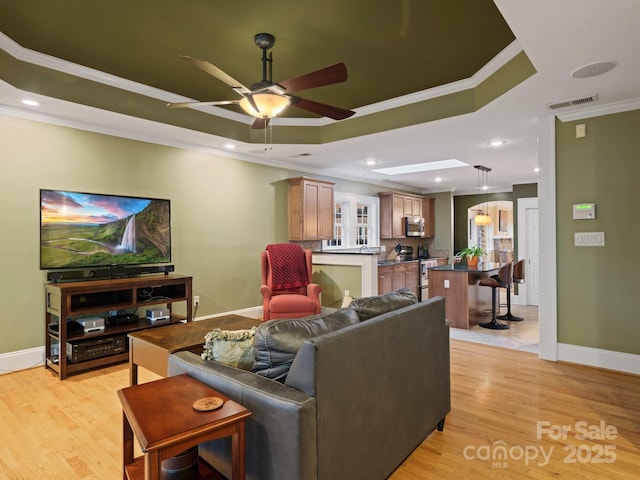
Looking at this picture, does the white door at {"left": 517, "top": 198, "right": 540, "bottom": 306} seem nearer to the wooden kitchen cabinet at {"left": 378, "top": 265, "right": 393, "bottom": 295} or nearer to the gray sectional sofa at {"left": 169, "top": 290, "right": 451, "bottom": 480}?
the wooden kitchen cabinet at {"left": 378, "top": 265, "right": 393, "bottom": 295}

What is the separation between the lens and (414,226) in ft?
28.2

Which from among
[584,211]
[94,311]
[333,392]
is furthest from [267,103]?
[584,211]

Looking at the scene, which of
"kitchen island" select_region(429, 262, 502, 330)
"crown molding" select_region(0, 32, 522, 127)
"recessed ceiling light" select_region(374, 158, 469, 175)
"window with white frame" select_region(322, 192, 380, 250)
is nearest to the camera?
"crown molding" select_region(0, 32, 522, 127)

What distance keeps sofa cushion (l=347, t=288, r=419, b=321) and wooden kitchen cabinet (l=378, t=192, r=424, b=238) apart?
5.88 metres

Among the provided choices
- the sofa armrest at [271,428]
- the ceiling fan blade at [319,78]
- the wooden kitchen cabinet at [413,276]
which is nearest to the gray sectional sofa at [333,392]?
the sofa armrest at [271,428]

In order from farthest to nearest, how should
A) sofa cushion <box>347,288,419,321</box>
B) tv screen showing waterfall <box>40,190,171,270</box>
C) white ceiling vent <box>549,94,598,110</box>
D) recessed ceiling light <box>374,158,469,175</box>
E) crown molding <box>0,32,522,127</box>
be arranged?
1. recessed ceiling light <box>374,158,469,175</box>
2. tv screen showing waterfall <box>40,190,171,270</box>
3. white ceiling vent <box>549,94,598,110</box>
4. crown molding <box>0,32,522,127</box>
5. sofa cushion <box>347,288,419,321</box>

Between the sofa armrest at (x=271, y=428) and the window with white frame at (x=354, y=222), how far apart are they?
5.33 meters

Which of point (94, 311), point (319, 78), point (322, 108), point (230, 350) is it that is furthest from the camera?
point (94, 311)

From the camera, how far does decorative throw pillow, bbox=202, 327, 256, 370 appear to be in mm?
1783

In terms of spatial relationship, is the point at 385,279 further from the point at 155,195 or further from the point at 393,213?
the point at 155,195

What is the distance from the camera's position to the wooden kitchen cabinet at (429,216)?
9188 millimetres

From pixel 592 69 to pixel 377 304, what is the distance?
240cm

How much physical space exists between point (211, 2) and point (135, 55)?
112cm

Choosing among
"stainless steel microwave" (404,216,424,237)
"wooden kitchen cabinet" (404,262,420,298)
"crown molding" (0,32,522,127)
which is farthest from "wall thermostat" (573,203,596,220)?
"stainless steel microwave" (404,216,424,237)
